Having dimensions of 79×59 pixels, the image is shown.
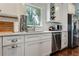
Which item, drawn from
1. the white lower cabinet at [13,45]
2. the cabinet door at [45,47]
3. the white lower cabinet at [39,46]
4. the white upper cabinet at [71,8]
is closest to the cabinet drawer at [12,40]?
the white lower cabinet at [13,45]

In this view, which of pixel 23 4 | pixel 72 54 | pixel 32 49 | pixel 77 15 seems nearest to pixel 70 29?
pixel 77 15

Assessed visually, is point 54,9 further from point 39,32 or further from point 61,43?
point 61,43

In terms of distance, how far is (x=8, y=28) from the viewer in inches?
70.1

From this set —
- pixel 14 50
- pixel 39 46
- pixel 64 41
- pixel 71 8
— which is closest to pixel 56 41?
pixel 64 41

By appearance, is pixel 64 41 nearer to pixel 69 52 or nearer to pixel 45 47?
pixel 69 52

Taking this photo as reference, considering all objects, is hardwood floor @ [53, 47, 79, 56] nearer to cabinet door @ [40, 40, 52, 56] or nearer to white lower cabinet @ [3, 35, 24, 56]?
cabinet door @ [40, 40, 52, 56]

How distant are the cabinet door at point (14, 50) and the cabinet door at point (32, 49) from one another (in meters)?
0.09

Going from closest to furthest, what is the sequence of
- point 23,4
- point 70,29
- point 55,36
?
1. point 23,4
2. point 70,29
3. point 55,36

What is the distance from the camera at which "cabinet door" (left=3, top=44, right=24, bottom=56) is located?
1495mm

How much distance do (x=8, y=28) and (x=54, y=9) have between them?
72 centimetres

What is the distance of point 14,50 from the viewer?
1588 millimetres

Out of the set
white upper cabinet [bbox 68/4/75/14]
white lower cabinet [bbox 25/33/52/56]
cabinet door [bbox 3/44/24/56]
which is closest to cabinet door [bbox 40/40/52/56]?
white lower cabinet [bbox 25/33/52/56]

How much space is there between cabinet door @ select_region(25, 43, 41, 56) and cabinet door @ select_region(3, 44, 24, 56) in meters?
0.09

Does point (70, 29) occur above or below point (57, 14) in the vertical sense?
below
